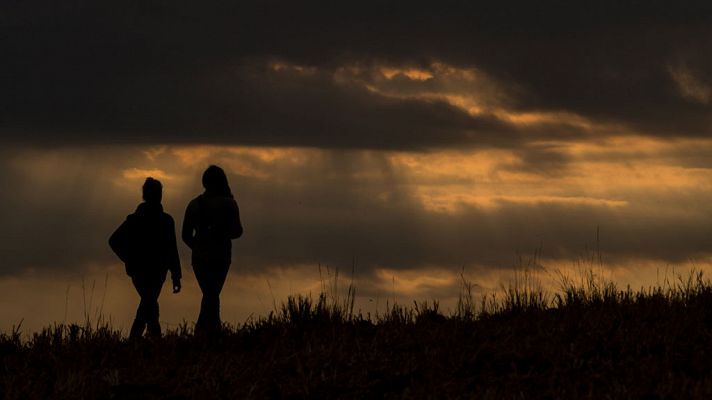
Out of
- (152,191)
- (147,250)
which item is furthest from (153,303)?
(152,191)

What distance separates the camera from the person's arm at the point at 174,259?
42.1 feet

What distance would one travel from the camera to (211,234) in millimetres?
12609

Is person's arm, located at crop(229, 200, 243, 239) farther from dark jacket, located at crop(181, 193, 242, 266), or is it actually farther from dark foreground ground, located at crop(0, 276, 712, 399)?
dark foreground ground, located at crop(0, 276, 712, 399)

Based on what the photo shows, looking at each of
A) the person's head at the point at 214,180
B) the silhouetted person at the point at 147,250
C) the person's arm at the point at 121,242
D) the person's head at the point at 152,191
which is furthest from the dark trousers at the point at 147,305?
the person's head at the point at 214,180

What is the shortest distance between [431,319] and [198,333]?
246 centimetres

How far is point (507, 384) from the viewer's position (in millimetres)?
8664

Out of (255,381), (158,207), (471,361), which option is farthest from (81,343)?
(471,361)

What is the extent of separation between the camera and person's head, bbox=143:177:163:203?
12.7 metres

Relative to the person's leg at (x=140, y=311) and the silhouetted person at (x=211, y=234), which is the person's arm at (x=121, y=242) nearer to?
the person's leg at (x=140, y=311)

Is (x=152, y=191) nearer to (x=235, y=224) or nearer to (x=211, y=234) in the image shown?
(x=211, y=234)

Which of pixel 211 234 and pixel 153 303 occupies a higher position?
pixel 211 234

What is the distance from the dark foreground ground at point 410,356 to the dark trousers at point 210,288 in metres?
1.18

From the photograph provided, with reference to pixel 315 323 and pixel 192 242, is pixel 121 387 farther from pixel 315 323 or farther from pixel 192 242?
pixel 192 242

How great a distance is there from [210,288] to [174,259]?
58 cm
